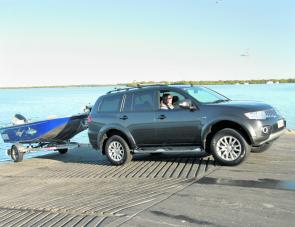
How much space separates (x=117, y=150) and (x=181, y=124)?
6.61 feet

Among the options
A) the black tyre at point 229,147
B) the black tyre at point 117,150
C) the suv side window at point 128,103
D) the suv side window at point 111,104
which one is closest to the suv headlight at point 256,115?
the black tyre at point 229,147

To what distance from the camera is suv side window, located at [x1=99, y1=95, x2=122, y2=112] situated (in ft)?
38.1

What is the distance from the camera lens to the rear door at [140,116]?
35.7ft

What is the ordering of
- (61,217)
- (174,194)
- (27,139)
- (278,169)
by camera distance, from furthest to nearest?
(27,139) → (278,169) → (174,194) → (61,217)

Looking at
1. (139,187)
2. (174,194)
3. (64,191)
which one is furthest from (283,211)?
(64,191)

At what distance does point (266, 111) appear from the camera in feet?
32.0

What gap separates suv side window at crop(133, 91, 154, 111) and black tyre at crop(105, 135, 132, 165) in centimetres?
89

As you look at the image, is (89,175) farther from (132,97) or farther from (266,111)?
(266,111)

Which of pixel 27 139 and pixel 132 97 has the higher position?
pixel 132 97

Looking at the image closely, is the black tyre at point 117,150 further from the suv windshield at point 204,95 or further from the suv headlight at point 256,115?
the suv headlight at point 256,115

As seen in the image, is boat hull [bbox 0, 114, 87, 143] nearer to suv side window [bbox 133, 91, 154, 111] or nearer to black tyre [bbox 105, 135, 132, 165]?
black tyre [bbox 105, 135, 132, 165]

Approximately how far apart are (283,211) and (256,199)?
72cm

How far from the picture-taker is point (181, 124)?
10289 millimetres

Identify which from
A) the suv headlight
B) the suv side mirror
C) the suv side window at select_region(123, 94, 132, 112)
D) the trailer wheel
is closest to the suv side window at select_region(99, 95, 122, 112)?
the suv side window at select_region(123, 94, 132, 112)
